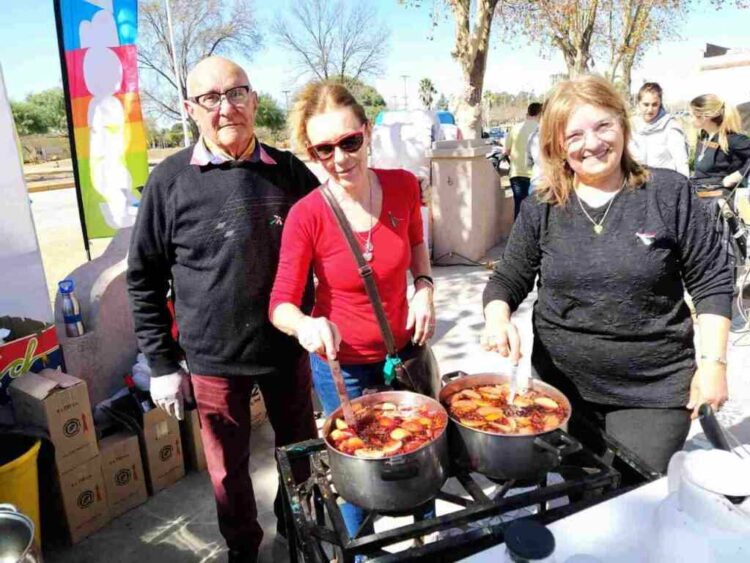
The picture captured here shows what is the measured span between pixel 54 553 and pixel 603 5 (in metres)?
24.5

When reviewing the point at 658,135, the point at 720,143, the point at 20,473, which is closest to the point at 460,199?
the point at 658,135

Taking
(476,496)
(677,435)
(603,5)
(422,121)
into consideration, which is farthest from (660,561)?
(603,5)

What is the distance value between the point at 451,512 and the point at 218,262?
119 cm

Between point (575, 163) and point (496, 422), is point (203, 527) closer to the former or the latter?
point (496, 422)

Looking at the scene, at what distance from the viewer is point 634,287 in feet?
5.20

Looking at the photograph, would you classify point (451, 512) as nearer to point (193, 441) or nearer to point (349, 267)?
point (349, 267)

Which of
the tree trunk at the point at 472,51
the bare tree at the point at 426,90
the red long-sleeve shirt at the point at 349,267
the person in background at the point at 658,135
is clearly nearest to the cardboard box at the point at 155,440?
the red long-sleeve shirt at the point at 349,267

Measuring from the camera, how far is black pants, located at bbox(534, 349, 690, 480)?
5.30ft

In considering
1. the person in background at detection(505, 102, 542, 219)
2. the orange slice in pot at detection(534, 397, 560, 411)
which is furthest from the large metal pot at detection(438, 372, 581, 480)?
the person in background at detection(505, 102, 542, 219)

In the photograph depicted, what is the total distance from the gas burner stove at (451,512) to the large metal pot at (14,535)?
2.92ft

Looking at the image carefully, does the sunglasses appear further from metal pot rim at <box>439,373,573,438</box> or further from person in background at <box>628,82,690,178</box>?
person in background at <box>628,82,690,178</box>

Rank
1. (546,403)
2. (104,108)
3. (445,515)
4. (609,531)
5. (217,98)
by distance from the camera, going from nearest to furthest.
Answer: (609,531)
(445,515)
(546,403)
(217,98)
(104,108)

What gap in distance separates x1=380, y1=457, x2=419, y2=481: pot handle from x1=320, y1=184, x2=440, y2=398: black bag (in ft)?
2.10

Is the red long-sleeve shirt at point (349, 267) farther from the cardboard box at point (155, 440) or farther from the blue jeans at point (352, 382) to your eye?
the cardboard box at point (155, 440)
